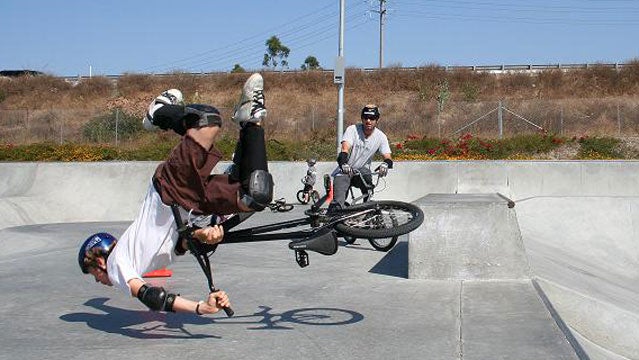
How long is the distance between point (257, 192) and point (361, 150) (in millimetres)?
5175

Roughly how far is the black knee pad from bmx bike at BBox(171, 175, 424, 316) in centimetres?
39

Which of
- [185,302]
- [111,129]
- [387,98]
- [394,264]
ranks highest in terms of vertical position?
[387,98]

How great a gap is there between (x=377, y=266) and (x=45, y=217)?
35.0 ft

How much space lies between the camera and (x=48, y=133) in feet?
134

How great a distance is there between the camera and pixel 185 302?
5348 mm

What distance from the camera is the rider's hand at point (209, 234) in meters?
5.28

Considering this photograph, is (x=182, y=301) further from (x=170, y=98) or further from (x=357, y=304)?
(x=357, y=304)

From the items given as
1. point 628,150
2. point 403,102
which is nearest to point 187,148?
point 628,150

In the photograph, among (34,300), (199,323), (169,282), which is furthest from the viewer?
(169,282)

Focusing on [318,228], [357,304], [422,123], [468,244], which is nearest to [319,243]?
[318,228]

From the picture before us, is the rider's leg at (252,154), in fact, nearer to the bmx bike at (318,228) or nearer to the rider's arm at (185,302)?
the bmx bike at (318,228)

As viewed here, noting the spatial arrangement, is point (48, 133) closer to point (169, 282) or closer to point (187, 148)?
point (169, 282)

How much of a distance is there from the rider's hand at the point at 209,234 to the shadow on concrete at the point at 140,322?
976mm

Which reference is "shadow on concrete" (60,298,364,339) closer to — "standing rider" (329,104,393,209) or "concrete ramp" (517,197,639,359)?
"concrete ramp" (517,197,639,359)
